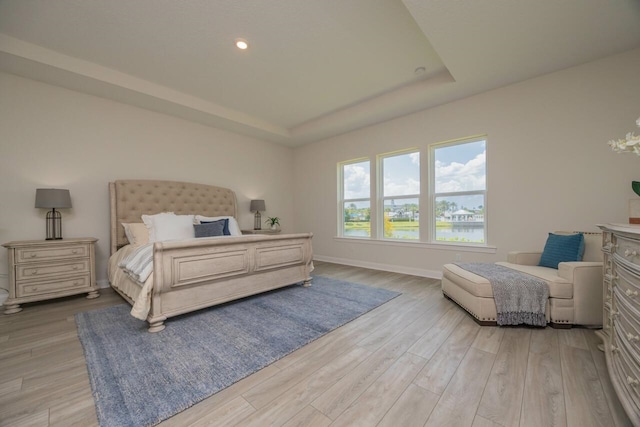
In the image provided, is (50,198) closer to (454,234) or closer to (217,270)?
(217,270)

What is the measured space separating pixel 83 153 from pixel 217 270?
274 cm

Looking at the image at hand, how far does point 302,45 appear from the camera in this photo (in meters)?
2.74

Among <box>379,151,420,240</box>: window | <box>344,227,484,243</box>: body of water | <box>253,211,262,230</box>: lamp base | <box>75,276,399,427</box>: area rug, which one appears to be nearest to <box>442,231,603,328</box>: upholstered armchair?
<box>75,276,399,427</box>: area rug

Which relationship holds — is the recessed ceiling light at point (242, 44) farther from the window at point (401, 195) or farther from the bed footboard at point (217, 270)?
the window at point (401, 195)

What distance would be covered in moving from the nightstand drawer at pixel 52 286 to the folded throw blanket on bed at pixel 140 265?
704 millimetres

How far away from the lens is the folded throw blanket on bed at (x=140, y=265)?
228cm

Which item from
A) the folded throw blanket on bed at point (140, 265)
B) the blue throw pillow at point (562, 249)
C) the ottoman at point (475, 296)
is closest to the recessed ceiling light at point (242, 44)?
the folded throw blanket on bed at point (140, 265)

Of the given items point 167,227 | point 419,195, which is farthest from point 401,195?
point 167,227

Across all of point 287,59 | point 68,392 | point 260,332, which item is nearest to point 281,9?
Result: point 287,59

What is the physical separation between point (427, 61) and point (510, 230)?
2417mm

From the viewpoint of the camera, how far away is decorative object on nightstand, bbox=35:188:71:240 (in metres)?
2.91

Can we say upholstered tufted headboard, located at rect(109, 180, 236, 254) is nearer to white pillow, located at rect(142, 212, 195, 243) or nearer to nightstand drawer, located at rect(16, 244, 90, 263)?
white pillow, located at rect(142, 212, 195, 243)

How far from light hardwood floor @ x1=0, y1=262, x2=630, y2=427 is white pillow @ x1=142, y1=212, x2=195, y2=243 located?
135cm

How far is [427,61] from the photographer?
120 inches
